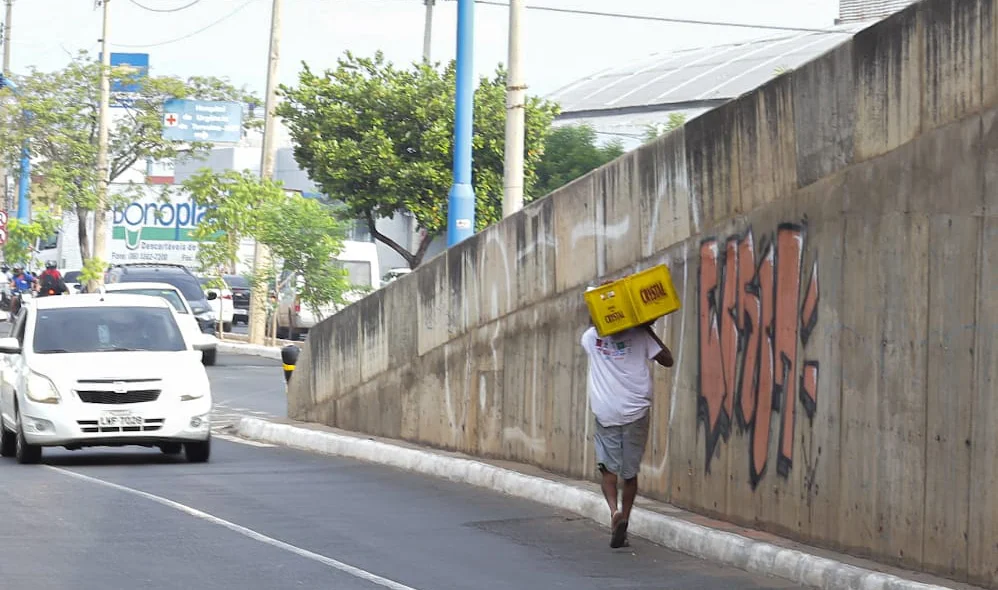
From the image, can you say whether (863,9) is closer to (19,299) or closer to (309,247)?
(309,247)

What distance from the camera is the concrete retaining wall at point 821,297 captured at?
337 inches

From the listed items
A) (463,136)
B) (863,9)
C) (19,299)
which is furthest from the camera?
(863,9)

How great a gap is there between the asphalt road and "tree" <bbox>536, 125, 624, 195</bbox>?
39.8 meters

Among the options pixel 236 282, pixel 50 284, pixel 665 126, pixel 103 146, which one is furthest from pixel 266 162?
pixel 665 126

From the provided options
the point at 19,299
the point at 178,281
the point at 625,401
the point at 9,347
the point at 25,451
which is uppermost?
the point at 178,281

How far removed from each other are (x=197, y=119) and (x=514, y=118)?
40.1m

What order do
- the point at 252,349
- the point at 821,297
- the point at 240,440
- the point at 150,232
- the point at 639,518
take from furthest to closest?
1. the point at 150,232
2. the point at 252,349
3. the point at 240,440
4. the point at 639,518
5. the point at 821,297

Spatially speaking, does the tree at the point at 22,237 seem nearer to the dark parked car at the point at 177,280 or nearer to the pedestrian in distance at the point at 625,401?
the dark parked car at the point at 177,280

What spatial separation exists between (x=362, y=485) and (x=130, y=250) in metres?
48.1

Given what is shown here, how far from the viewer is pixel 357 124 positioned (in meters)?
41.1

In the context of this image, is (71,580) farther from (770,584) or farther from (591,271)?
(591,271)

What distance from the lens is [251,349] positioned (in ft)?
121

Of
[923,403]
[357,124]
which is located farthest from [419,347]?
[357,124]

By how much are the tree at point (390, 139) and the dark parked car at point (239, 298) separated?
345 inches
